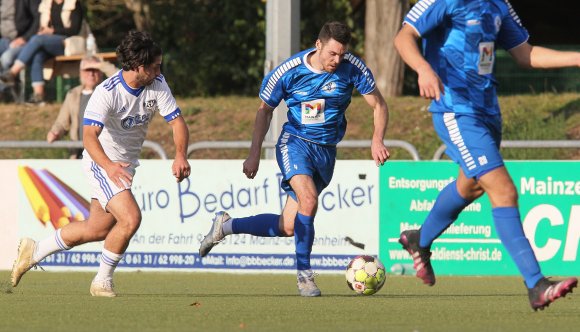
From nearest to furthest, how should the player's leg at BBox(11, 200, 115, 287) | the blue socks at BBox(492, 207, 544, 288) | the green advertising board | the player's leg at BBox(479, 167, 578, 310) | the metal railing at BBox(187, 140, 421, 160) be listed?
1. the player's leg at BBox(479, 167, 578, 310)
2. the blue socks at BBox(492, 207, 544, 288)
3. the player's leg at BBox(11, 200, 115, 287)
4. the green advertising board
5. the metal railing at BBox(187, 140, 421, 160)

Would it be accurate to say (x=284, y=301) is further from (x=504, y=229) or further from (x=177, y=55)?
(x=177, y=55)

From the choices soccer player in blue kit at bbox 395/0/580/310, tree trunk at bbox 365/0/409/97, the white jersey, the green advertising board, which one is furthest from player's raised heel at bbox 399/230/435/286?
tree trunk at bbox 365/0/409/97

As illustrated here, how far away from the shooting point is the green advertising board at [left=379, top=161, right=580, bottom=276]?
13.4 meters

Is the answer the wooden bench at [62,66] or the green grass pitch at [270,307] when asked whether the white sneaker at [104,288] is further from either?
the wooden bench at [62,66]

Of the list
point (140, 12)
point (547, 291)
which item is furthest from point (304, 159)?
point (140, 12)

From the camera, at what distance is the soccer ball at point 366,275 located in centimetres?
1031

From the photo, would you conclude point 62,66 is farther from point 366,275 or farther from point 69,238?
point 366,275

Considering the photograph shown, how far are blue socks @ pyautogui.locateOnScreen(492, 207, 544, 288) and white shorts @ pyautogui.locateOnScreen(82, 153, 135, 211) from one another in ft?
9.28

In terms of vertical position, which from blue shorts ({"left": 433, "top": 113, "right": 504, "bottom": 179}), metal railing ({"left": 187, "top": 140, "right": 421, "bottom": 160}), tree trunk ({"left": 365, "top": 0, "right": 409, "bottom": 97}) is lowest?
tree trunk ({"left": 365, "top": 0, "right": 409, "bottom": 97})

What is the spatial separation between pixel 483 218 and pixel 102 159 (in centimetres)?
507

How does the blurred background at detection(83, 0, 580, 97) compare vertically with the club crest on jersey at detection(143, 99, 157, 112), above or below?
below

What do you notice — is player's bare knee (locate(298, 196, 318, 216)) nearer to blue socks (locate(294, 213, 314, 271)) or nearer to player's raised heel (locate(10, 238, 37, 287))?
blue socks (locate(294, 213, 314, 271))

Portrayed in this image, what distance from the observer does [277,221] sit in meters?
10.9

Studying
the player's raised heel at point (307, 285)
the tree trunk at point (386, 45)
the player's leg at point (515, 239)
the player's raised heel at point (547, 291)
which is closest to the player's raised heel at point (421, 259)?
the player's raised heel at point (307, 285)
